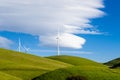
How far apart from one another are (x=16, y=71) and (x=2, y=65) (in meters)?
18.9

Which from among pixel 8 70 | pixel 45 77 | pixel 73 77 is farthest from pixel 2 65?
pixel 73 77

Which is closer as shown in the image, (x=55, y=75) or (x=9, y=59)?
(x=55, y=75)

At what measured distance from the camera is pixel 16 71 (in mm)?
122125

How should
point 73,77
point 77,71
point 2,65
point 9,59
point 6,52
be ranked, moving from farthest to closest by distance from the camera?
point 6,52 → point 9,59 → point 2,65 → point 77,71 → point 73,77

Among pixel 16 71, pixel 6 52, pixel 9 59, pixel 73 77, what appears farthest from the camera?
pixel 6 52

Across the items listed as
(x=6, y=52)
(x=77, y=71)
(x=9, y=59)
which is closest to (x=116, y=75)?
(x=77, y=71)

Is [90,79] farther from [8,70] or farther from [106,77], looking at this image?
[8,70]

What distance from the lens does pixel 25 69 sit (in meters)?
126

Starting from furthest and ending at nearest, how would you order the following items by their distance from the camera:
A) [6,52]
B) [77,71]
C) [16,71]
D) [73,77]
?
[6,52] < [16,71] < [77,71] < [73,77]

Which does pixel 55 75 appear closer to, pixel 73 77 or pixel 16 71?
pixel 73 77

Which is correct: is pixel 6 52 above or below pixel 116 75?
above

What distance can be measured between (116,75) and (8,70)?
50.8 meters

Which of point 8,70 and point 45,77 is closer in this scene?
point 45,77

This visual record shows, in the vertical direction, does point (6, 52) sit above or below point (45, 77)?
above
